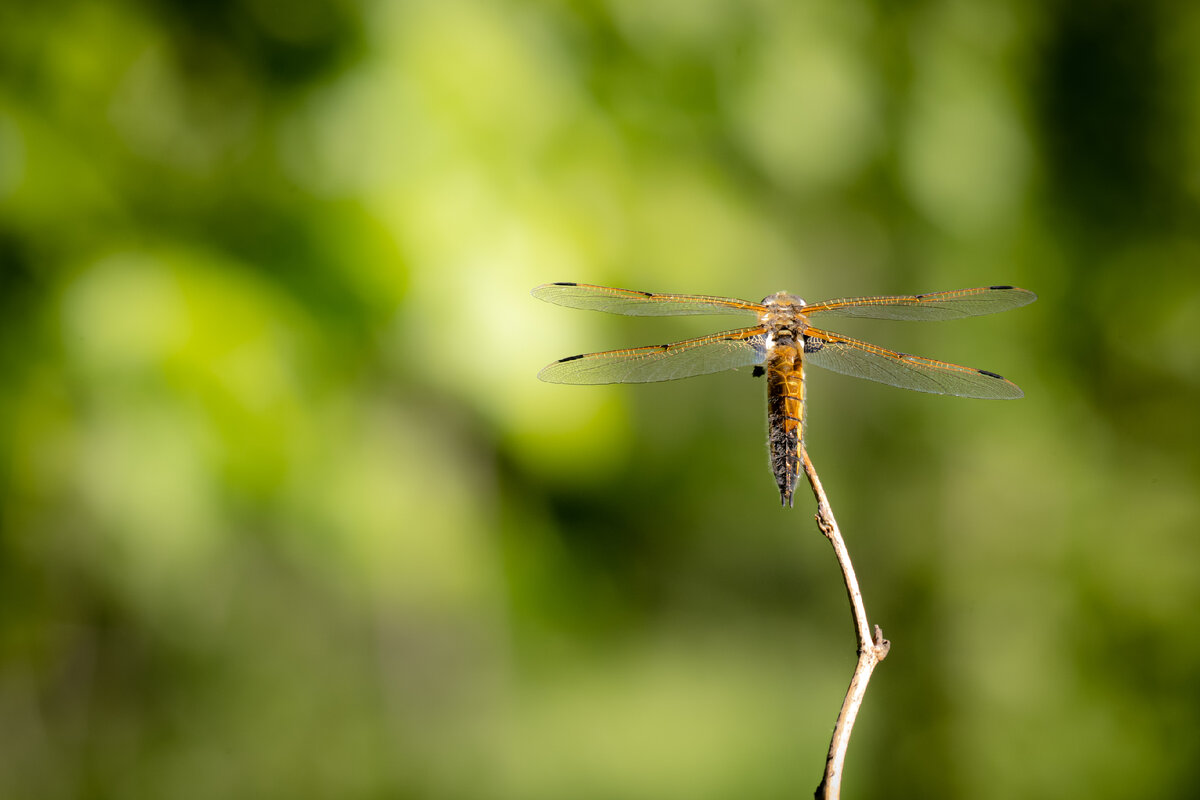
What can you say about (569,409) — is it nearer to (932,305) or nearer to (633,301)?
(633,301)

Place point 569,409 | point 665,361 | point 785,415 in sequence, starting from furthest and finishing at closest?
point 569,409 < point 665,361 < point 785,415

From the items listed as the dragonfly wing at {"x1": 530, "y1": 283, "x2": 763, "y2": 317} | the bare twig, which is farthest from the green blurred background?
the bare twig

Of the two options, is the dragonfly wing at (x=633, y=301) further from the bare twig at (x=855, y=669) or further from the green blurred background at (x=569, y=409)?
the bare twig at (x=855, y=669)

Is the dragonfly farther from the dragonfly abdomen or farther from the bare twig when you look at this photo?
the bare twig

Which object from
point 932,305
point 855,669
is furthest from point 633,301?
point 855,669

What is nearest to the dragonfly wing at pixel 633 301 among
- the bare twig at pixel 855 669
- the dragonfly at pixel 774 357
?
the dragonfly at pixel 774 357

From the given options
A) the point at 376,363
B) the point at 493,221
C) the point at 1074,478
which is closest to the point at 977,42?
the point at 1074,478
